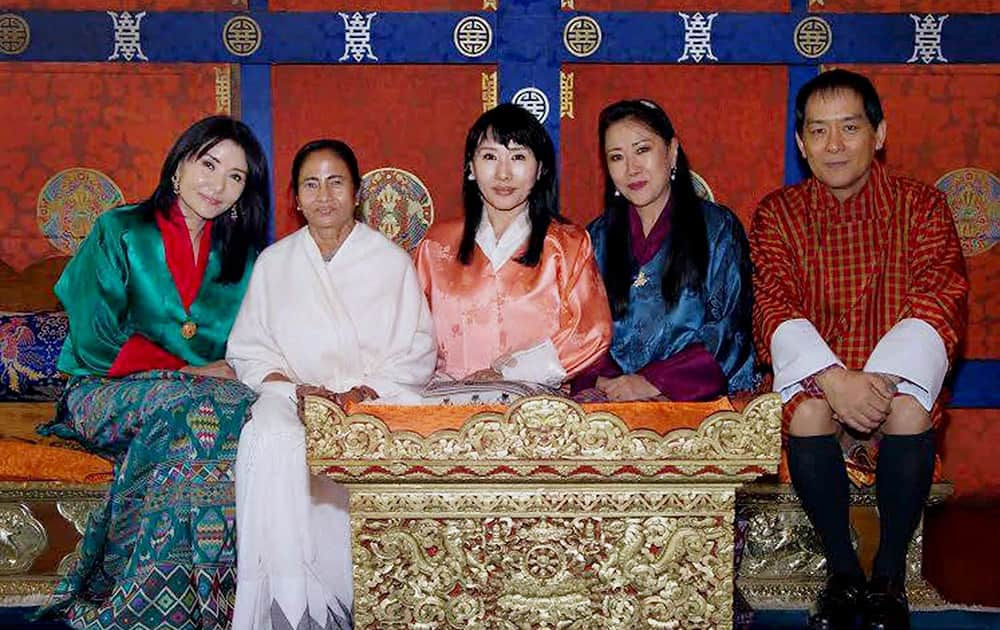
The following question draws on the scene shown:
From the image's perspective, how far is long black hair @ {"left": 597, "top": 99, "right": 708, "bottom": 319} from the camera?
4.40 m

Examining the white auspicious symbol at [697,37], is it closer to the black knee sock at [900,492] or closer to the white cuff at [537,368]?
the white cuff at [537,368]

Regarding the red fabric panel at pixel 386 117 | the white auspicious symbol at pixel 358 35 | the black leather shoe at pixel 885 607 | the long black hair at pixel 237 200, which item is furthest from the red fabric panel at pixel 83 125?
the black leather shoe at pixel 885 607

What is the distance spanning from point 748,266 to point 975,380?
1537 mm

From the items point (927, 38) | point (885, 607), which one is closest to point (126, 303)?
point (885, 607)

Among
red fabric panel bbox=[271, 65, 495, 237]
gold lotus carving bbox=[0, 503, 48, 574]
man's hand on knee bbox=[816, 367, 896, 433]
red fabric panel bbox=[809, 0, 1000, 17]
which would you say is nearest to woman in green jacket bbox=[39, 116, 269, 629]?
gold lotus carving bbox=[0, 503, 48, 574]

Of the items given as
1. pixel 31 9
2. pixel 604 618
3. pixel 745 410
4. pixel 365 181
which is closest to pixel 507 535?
pixel 604 618

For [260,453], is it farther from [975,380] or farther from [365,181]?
[975,380]

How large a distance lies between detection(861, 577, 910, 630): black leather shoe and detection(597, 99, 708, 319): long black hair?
1176 millimetres

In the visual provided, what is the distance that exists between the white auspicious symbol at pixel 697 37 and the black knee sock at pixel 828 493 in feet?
6.45

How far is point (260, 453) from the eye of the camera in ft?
12.2

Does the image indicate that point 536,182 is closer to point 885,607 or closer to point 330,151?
point 330,151

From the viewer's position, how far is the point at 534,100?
5.27 meters

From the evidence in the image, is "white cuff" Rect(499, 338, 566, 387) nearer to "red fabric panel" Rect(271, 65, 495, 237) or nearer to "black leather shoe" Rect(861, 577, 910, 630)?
"black leather shoe" Rect(861, 577, 910, 630)

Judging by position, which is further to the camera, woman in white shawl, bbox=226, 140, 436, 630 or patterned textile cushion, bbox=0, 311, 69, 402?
patterned textile cushion, bbox=0, 311, 69, 402
